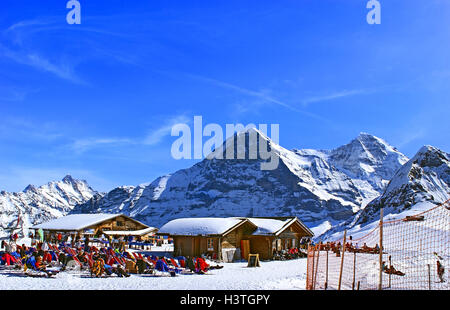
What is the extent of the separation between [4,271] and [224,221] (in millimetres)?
16874

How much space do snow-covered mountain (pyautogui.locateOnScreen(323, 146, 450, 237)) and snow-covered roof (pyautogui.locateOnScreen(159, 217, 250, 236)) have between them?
238 feet

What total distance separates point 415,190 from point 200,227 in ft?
308

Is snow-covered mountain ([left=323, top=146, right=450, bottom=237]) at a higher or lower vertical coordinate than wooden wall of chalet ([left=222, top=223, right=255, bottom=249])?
higher

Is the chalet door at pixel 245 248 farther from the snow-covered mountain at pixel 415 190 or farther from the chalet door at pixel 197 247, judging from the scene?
the snow-covered mountain at pixel 415 190

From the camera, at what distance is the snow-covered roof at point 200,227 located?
1177 inches

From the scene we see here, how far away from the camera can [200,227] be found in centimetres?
3078

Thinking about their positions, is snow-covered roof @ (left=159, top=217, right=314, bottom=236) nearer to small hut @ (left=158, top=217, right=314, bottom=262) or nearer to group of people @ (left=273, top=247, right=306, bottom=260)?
small hut @ (left=158, top=217, right=314, bottom=262)

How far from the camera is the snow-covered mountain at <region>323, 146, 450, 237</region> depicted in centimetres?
10144

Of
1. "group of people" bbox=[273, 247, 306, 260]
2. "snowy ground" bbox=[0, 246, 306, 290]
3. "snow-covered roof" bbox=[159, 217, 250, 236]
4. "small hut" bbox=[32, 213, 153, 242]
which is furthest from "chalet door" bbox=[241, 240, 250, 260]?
"small hut" bbox=[32, 213, 153, 242]

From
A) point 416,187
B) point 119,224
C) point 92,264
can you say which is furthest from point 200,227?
point 416,187
